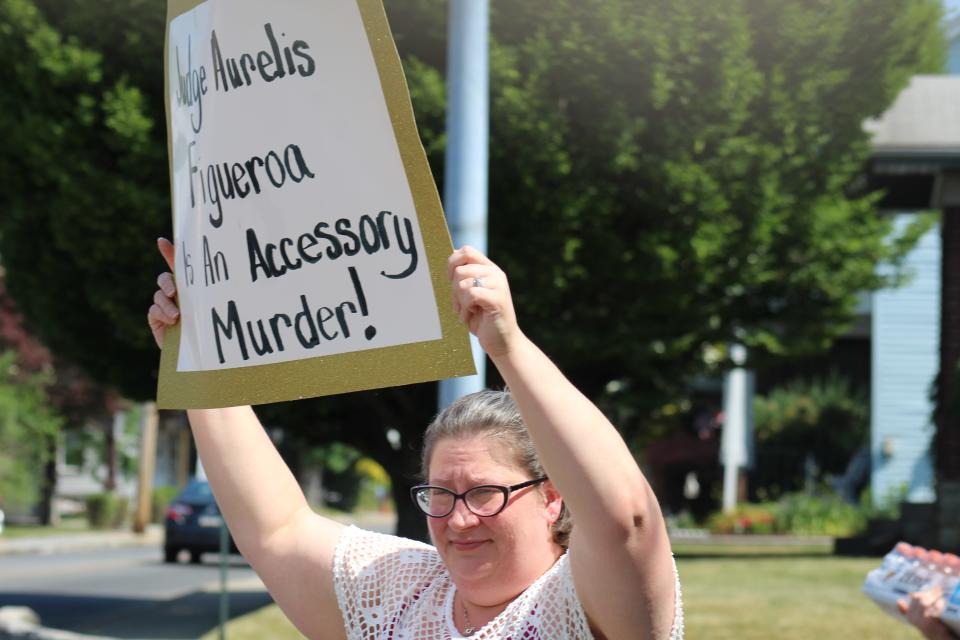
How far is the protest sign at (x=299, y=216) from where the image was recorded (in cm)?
237

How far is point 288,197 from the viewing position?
2.58 m

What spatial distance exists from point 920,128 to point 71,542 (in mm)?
20860

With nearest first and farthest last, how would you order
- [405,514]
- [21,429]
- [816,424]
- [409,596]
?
[409,596] < [405,514] < [21,429] < [816,424]

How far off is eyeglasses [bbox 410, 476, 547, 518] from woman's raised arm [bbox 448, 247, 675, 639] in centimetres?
30

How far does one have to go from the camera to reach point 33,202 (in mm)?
13922

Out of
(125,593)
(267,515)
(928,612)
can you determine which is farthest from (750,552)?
(267,515)

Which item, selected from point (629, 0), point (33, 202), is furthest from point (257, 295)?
point (33, 202)

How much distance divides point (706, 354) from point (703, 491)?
2291 cm

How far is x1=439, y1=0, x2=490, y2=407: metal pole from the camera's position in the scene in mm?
6828

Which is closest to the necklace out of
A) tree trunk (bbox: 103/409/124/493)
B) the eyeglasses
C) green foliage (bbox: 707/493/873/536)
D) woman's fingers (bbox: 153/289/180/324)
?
the eyeglasses

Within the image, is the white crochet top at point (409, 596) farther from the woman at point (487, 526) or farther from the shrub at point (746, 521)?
the shrub at point (746, 521)

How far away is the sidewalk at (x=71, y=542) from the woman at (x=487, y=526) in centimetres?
2677

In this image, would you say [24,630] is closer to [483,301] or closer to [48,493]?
[483,301]

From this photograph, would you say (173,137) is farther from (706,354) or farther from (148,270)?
(706,354)
